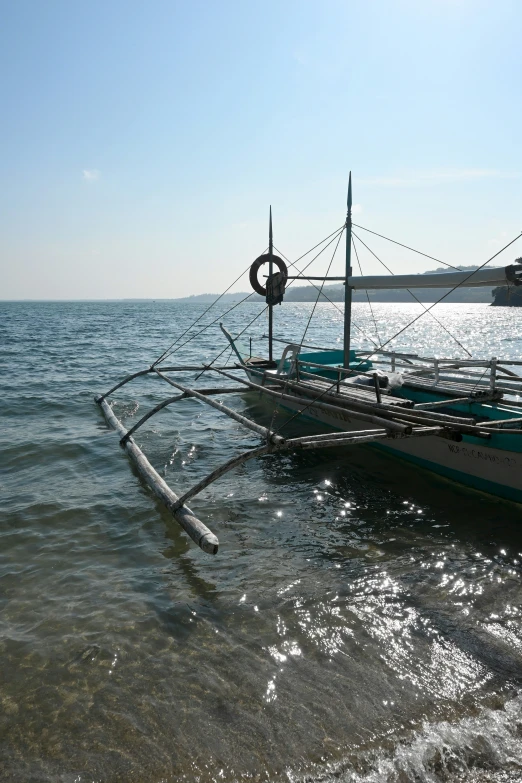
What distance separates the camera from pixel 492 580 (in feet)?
21.5

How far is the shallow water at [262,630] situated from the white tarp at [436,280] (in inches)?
152

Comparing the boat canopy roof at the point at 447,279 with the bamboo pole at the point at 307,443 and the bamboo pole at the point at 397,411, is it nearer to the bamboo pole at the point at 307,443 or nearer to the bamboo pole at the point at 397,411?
the bamboo pole at the point at 397,411

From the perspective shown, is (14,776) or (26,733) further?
(26,733)

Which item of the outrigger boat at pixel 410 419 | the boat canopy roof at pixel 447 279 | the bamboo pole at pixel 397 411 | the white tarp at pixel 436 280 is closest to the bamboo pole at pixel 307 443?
the outrigger boat at pixel 410 419

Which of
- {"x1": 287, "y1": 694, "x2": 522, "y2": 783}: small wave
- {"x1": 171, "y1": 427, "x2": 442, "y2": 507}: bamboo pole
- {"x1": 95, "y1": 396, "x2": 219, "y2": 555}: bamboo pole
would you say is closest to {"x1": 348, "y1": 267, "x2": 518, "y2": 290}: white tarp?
{"x1": 171, "y1": 427, "x2": 442, "y2": 507}: bamboo pole

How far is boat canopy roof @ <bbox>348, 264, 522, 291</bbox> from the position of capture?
8648 millimetres

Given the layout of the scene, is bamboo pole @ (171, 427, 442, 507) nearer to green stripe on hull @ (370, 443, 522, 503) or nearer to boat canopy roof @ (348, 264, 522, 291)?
green stripe on hull @ (370, 443, 522, 503)

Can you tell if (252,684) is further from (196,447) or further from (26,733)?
(196,447)

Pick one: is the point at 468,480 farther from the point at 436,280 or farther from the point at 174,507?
the point at 174,507

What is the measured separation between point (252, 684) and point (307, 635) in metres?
0.90

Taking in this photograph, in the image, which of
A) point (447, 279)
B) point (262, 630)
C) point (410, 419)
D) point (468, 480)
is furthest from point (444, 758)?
point (447, 279)

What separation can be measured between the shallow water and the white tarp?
12.7 ft

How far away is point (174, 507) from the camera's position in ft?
25.8

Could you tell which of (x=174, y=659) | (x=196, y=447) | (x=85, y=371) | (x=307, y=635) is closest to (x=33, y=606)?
(x=174, y=659)
